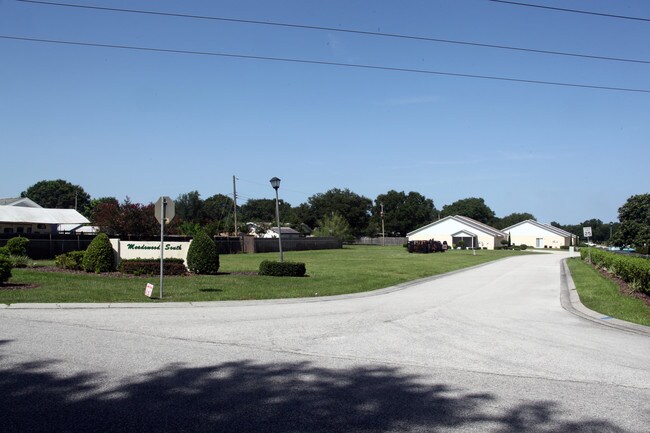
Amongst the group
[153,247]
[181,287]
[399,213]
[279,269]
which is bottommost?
[181,287]

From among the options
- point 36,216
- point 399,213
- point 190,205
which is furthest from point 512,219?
point 36,216

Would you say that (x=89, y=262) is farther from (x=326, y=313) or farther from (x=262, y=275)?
(x=326, y=313)

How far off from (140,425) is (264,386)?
5.41 ft

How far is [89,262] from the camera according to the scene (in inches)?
834

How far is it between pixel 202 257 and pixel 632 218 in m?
57.8

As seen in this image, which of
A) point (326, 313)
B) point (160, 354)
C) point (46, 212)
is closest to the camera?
point (160, 354)

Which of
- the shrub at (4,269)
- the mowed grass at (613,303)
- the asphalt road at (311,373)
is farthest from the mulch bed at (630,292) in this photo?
the shrub at (4,269)

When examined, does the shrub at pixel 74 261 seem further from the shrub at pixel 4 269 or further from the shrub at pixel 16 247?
the shrub at pixel 4 269

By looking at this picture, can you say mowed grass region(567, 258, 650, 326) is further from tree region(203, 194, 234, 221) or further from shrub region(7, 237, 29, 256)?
tree region(203, 194, 234, 221)

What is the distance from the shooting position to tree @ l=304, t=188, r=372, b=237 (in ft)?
403

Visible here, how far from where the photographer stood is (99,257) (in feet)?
69.3

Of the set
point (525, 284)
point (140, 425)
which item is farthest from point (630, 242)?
point (140, 425)

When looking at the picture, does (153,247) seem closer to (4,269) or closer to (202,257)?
(202,257)

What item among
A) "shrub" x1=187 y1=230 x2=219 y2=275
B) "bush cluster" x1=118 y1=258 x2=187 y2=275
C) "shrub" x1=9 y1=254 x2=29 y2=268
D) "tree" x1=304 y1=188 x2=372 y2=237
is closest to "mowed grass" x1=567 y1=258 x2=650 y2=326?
"shrub" x1=187 y1=230 x2=219 y2=275
